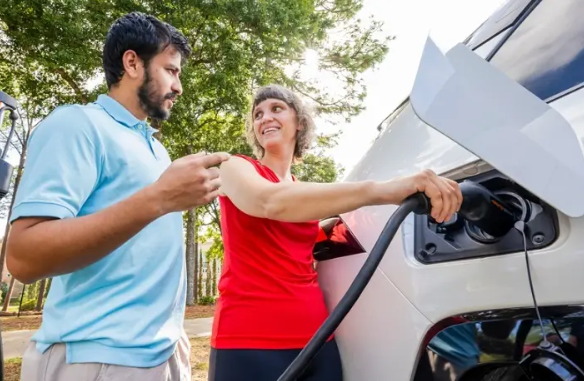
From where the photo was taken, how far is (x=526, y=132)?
2.51ft

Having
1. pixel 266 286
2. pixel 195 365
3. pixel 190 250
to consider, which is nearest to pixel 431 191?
pixel 266 286

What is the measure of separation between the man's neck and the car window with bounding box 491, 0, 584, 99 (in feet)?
3.93

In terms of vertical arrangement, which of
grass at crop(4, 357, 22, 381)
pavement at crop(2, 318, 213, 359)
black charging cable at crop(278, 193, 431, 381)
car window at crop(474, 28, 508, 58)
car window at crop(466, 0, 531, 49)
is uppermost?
car window at crop(466, 0, 531, 49)

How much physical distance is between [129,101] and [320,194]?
2.97 ft

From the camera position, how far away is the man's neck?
1.60m

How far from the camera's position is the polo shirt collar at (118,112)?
1476mm

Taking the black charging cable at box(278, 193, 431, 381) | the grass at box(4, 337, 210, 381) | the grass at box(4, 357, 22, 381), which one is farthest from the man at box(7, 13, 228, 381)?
the grass at box(4, 357, 22, 381)

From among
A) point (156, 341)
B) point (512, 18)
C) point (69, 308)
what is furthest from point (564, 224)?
point (69, 308)

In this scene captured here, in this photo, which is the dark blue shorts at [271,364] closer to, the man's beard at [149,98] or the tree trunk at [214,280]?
the man's beard at [149,98]

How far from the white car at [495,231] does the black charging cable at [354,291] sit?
0.11 metres

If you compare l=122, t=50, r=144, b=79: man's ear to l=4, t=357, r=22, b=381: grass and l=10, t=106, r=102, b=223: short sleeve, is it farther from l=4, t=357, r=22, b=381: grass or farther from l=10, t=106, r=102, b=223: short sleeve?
A: l=4, t=357, r=22, b=381: grass

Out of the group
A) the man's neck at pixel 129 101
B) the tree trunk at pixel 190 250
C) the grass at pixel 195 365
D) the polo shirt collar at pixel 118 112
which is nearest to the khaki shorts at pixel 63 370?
the polo shirt collar at pixel 118 112

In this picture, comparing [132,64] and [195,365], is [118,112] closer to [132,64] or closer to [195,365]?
[132,64]

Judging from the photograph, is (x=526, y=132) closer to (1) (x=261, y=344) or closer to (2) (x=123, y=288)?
(1) (x=261, y=344)
